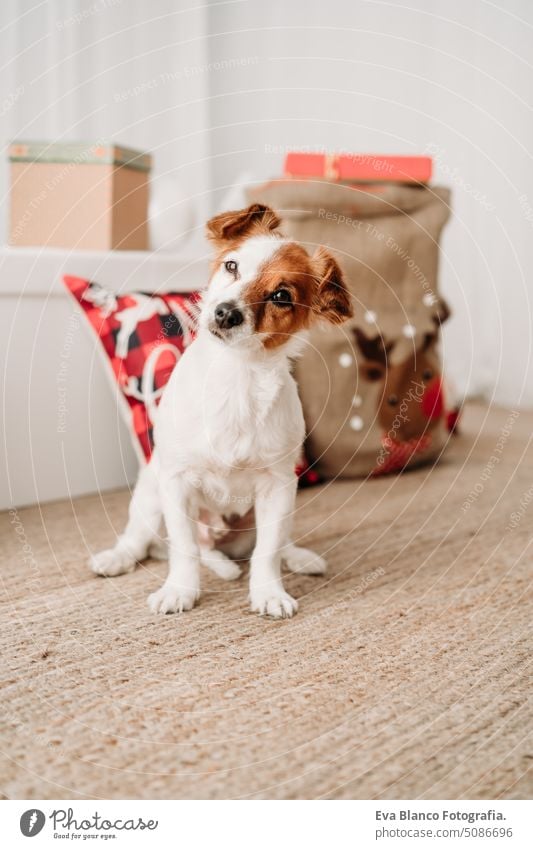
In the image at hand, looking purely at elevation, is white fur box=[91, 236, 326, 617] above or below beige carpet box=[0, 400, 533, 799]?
above

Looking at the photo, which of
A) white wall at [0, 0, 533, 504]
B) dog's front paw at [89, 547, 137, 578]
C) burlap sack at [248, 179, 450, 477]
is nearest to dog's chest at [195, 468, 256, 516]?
dog's front paw at [89, 547, 137, 578]

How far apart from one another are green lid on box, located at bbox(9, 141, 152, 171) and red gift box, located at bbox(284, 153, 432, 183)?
663 millimetres

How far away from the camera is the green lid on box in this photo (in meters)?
2.64

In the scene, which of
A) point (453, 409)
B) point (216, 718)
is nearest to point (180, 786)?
point (216, 718)

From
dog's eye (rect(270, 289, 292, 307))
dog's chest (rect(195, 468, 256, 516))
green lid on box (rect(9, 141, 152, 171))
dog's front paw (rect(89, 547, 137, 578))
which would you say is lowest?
dog's front paw (rect(89, 547, 137, 578))

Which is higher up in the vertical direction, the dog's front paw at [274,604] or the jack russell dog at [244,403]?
the jack russell dog at [244,403]

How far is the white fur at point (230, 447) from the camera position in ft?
5.82

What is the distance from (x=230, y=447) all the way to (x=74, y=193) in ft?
4.47

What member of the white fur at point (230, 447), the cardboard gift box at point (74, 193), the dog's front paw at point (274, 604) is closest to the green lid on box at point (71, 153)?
the cardboard gift box at point (74, 193)

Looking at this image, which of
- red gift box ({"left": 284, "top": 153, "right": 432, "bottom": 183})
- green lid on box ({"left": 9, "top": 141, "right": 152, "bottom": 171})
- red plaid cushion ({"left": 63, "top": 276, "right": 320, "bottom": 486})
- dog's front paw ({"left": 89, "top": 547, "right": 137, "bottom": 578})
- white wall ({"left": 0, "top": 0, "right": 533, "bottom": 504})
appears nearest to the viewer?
dog's front paw ({"left": 89, "top": 547, "right": 137, "bottom": 578})

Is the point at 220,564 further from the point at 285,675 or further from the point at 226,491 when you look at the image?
the point at 285,675

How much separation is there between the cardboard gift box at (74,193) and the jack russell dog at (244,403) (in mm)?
1096

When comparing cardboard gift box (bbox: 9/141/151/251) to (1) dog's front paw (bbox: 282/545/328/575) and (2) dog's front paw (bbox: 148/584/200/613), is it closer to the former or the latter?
(1) dog's front paw (bbox: 282/545/328/575)

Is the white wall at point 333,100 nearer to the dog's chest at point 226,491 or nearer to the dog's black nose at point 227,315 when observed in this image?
the dog's chest at point 226,491
